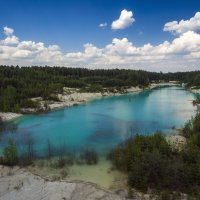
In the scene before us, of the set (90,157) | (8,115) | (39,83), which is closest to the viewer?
(90,157)

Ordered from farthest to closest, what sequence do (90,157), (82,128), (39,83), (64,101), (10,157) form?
(39,83) < (64,101) < (82,128) < (90,157) < (10,157)

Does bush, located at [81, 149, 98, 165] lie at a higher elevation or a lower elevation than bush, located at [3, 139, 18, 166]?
lower

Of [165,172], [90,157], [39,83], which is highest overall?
[39,83]

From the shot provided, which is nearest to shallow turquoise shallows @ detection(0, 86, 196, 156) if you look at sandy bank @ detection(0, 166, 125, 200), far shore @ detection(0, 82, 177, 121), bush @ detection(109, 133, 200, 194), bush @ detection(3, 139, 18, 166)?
far shore @ detection(0, 82, 177, 121)

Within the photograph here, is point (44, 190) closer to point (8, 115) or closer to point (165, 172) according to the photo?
point (165, 172)

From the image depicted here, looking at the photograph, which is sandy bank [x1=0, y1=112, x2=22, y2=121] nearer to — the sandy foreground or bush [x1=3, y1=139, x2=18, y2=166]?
bush [x1=3, y1=139, x2=18, y2=166]

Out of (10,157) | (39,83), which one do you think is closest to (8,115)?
(10,157)

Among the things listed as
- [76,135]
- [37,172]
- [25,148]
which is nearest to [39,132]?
[76,135]

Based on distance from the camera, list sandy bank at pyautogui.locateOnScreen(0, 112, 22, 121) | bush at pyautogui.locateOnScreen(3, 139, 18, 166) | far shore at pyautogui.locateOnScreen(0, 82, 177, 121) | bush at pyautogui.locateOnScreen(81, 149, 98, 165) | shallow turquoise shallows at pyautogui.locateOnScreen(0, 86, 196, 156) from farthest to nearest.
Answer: far shore at pyautogui.locateOnScreen(0, 82, 177, 121), sandy bank at pyautogui.locateOnScreen(0, 112, 22, 121), shallow turquoise shallows at pyautogui.locateOnScreen(0, 86, 196, 156), bush at pyautogui.locateOnScreen(81, 149, 98, 165), bush at pyautogui.locateOnScreen(3, 139, 18, 166)

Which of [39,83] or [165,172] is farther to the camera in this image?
[39,83]

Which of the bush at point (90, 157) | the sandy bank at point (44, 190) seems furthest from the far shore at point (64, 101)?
the sandy bank at point (44, 190)

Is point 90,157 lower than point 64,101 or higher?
lower

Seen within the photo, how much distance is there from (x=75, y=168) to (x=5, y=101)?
32784 millimetres

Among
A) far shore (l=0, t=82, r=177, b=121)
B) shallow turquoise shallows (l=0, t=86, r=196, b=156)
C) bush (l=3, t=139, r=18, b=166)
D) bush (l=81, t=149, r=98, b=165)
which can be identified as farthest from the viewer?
far shore (l=0, t=82, r=177, b=121)
